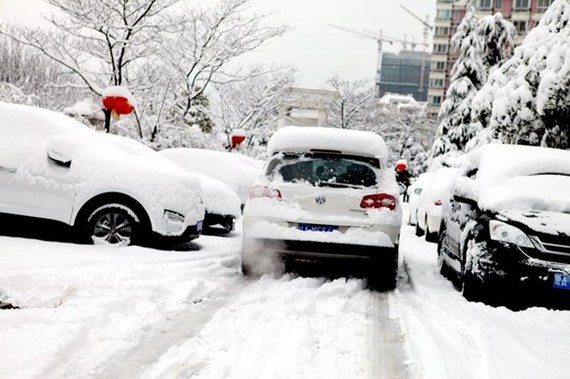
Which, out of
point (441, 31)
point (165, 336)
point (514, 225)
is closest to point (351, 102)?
point (441, 31)

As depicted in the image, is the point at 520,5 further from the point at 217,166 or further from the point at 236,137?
the point at 217,166

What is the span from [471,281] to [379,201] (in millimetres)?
1305

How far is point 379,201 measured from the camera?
260 inches

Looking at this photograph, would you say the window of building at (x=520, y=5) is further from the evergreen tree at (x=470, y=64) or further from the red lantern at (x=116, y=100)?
the red lantern at (x=116, y=100)

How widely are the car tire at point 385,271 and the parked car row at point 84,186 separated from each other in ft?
8.72

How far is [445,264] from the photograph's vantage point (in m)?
7.91

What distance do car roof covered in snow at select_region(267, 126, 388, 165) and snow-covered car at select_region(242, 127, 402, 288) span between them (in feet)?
0.04

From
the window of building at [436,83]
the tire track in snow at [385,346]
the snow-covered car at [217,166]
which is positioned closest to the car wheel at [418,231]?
the snow-covered car at [217,166]

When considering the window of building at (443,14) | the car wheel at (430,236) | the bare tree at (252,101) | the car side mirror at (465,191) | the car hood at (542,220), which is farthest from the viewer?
the window of building at (443,14)

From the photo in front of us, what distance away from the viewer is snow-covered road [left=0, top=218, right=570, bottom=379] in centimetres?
367

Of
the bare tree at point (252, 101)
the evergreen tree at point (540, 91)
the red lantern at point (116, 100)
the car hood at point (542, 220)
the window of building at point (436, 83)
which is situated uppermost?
the window of building at point (436, 83)

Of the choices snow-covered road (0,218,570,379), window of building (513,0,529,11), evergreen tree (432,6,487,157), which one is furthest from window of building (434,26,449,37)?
snow-covered road (0,218,570,379)

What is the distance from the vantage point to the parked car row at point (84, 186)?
297 inches

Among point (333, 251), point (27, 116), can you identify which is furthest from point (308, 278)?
point (27, 116)
